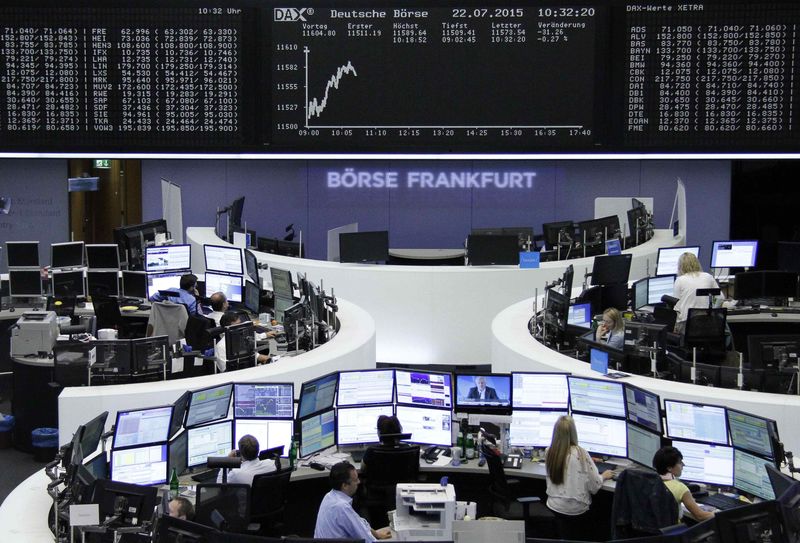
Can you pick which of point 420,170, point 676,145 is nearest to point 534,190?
point 420,170

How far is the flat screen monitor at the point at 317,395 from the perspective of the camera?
7.10 metres

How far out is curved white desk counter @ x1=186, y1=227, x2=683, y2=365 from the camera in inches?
458

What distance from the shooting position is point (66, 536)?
536cm

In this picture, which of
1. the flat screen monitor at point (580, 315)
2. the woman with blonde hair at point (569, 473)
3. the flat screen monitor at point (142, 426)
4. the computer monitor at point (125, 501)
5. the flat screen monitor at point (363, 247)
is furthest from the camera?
the flat screen monitor at point (363, 247)

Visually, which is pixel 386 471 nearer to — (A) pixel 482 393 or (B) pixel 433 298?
(A) pixel 482 393

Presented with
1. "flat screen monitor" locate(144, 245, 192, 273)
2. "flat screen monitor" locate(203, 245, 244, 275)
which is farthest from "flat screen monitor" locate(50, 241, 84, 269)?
"flat screen monitor" locate(203, 245, 244, 275)

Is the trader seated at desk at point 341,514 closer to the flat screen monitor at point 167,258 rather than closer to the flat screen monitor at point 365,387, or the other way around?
the flat screen monitor at point 365,387

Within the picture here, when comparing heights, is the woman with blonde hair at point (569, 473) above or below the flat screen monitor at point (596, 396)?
below

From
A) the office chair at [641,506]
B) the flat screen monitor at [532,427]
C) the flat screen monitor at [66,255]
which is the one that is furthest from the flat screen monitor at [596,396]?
the flat screen monitor at [66,255]

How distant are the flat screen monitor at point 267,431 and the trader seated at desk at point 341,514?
46.0 inches

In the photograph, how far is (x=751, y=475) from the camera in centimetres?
636

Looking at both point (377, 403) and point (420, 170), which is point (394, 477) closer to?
point (377, 403)

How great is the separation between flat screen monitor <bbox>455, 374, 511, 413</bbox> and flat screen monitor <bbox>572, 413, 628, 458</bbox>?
1.57 ft

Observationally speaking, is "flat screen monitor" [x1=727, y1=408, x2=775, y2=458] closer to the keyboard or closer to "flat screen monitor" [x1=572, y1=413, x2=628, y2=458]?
the keyboard
